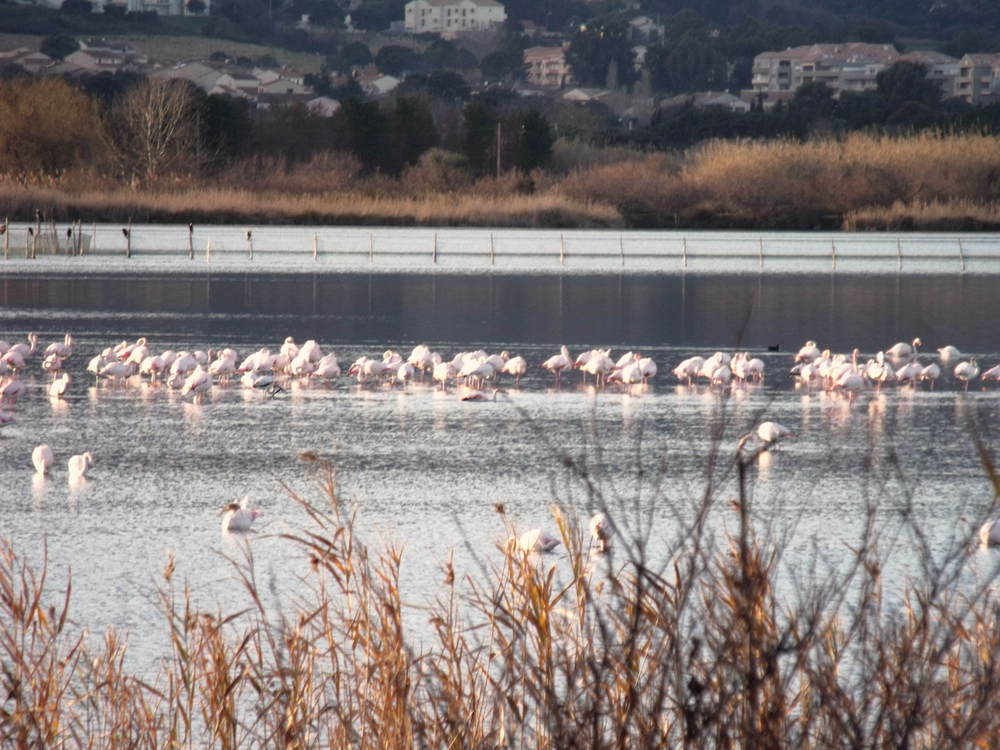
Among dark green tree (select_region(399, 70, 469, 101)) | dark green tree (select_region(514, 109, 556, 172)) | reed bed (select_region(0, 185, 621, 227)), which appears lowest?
reed bed (select_region(0, 185, 621, 227))

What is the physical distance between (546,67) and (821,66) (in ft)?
80.3

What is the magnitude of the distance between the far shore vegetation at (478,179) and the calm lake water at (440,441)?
80.3ft

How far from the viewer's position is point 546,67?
14100 cm

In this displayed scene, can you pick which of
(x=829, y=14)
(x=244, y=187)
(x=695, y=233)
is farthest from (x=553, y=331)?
(x=829, y=14)

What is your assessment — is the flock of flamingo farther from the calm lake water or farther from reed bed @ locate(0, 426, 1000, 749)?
reed bed @ locate(0, 426, 1000, 749)

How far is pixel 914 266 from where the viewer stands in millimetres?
32625

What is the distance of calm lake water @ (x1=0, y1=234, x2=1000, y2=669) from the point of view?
23.8ft

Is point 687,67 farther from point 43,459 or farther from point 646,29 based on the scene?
point 43,459

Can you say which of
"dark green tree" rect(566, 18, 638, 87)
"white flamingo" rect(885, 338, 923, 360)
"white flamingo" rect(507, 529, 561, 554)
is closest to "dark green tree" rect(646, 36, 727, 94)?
"dark green tree" rect(566, 18, 638, 87)

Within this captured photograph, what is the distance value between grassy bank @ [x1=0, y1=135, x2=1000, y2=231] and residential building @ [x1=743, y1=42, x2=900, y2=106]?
72.6 metres

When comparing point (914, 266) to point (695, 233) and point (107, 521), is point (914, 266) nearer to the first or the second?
point (695, 233)

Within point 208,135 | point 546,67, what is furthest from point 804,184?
point 546,67

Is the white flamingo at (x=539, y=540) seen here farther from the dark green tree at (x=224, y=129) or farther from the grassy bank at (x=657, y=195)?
the dark green tree at (x=224, y=129)

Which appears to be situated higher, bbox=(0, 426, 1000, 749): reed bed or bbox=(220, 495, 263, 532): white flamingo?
bbox=(0, 426, 1000, 749): reed bed
